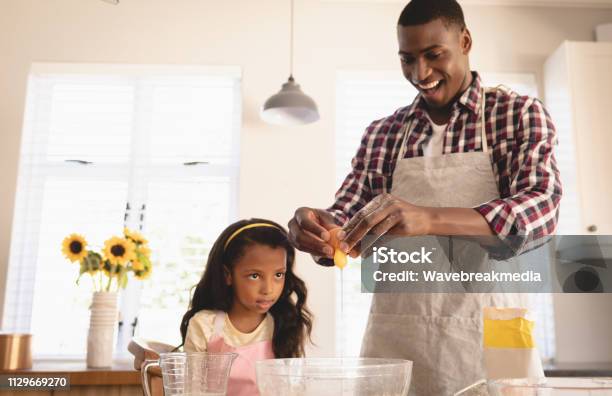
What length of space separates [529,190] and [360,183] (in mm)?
417

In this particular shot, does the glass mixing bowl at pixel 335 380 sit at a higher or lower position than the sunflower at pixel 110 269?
lower

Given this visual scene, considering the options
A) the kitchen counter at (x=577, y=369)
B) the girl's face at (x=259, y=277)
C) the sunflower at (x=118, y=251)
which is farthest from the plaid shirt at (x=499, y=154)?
the kitchen counter at (x=577, y=369)

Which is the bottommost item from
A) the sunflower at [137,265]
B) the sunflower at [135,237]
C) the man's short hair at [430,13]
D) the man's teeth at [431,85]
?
the sunflower at [137,265]

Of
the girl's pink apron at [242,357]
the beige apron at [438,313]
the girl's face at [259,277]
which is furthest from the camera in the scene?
the girl's face at [259,277]

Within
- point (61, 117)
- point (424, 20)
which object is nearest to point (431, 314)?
point (424, 20)

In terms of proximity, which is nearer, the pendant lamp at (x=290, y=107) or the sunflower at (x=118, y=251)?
the sunflower at (x=118, y=251)

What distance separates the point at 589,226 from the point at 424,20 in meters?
1.72

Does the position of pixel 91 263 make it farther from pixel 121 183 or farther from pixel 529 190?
pixel 529 190

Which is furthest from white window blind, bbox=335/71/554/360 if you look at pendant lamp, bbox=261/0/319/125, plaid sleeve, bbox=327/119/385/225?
plaid sleeve, bbox=327/119/385/225

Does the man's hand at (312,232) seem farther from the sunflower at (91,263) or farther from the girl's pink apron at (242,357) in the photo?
the sunflower at (91,263)

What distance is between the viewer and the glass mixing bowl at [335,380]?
0.56 m

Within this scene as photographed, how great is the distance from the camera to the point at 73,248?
83.5 inches

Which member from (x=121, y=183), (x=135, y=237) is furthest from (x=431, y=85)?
(x=121, y=183)

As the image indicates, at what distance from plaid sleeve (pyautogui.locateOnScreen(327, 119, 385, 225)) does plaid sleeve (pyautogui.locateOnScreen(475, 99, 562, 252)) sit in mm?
327
